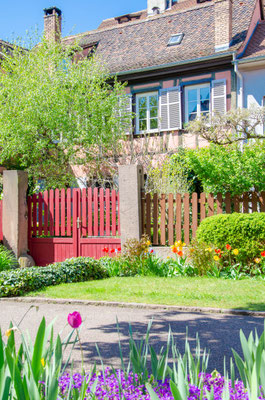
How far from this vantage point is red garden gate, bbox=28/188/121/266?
10383mm

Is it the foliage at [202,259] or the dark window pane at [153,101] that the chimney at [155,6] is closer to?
the dark window pane at [153,101]

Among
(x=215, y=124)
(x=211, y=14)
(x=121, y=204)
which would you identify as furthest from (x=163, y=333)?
(x=211, y=14)

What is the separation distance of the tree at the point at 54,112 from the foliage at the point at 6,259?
7059 mm

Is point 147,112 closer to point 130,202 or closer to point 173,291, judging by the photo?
point 130,202

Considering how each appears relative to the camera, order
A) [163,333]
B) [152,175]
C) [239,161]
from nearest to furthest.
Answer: [163,333], [239,161], [152,175]

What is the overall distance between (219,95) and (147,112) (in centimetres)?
326

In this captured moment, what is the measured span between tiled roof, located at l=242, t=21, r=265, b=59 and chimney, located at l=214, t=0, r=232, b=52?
0.85 m

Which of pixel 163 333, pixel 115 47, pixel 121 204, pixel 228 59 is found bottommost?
pixel 163 333

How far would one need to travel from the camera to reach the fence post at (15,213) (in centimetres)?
1054

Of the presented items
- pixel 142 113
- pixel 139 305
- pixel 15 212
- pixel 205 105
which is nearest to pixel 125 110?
pixel 142 113

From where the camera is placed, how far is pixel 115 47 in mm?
21562

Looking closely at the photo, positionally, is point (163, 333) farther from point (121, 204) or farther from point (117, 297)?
point (121, 204)

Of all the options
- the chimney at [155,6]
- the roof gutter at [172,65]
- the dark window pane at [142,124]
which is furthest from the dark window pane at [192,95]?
the chimney at [155,6]

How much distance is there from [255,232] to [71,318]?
6.70 metres
